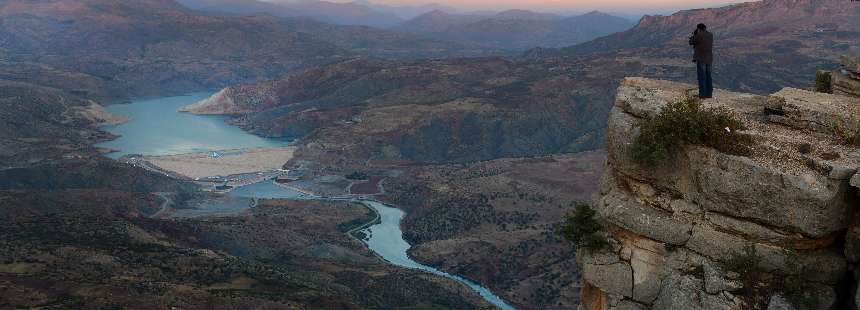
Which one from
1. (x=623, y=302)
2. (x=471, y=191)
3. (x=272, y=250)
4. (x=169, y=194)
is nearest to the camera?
(x=623, y=302)

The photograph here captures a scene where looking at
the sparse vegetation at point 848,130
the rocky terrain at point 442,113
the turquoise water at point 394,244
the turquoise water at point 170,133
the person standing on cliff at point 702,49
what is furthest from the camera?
the turquoise water at point 170,133

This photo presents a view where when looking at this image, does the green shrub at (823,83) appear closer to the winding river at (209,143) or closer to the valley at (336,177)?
the valley at (336,177)

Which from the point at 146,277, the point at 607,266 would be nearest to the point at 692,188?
the point at 607,266

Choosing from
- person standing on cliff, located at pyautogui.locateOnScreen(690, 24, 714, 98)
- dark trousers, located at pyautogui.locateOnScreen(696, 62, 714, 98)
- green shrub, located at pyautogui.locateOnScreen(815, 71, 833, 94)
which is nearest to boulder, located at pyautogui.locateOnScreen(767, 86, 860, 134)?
dark trousers, located at pyautogui.locateOnScreen(696, 62, 714, 98)

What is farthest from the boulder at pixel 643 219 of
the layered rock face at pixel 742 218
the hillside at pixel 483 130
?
the hillside at pixel 483 130

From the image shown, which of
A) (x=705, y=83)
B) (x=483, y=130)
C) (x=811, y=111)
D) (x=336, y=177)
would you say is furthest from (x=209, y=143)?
(x=811, y=111)

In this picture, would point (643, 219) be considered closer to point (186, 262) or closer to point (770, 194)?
point (770, 194)

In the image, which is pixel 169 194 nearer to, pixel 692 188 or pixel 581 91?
pixel 581 91
